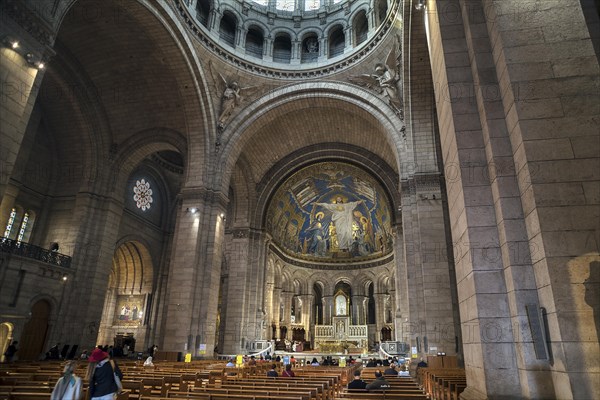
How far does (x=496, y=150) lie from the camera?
5.64 metres

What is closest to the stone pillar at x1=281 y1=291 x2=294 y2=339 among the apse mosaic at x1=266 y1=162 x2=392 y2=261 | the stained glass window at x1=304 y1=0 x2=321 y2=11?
the apse mosaic at x1=266 y1=162 x2=392 y2=261

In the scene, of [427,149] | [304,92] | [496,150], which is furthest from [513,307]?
[304,92]

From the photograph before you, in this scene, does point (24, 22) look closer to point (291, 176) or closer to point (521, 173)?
point (521, 173)

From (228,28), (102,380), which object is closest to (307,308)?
(228,28)

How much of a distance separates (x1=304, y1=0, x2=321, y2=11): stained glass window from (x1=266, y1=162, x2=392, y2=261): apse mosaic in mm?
10207

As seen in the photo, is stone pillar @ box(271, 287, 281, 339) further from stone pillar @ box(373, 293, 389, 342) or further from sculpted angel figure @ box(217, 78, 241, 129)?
sculpted angel figure @ box(217, 78, 241, 129)

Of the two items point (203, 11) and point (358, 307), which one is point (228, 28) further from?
point (358, 307)

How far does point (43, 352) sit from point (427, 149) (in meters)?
18.9

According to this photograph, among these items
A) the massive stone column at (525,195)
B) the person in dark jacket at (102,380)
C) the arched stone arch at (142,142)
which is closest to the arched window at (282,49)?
the arched stone arch at (142,142)

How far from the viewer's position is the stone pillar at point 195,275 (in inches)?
633

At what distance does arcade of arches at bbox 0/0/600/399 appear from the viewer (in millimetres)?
5016

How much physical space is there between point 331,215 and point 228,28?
1764cm

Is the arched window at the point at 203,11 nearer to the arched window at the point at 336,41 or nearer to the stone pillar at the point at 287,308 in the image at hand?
the arched window at the point at 336,41

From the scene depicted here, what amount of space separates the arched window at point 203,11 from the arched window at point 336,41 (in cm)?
711
